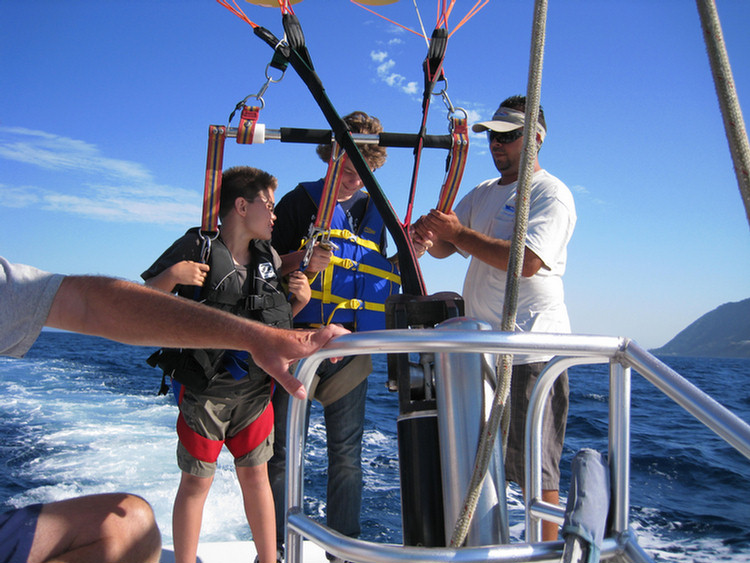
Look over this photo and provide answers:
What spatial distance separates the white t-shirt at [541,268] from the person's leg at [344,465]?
0.61 meters

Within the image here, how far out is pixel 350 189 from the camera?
2.20 metres

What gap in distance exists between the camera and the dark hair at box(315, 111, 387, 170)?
2131mm

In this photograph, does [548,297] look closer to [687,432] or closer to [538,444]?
[538,444]

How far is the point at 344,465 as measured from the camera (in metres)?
2.03

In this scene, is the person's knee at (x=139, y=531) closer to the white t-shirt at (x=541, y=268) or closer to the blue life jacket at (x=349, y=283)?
the blue life jacket at (x=349, y=283)

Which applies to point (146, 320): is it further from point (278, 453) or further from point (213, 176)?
point (278, 453)

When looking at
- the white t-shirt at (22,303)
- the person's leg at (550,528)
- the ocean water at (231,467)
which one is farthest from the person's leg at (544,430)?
the ocean water at (231,467)

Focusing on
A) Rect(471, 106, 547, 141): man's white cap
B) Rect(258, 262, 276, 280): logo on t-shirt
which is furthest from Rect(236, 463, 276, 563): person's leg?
Rect(471, 106, 547, 141): man's white cap

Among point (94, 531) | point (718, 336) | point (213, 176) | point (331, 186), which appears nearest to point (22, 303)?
point (94, 531)

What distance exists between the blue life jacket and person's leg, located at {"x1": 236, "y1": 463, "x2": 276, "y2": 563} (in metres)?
0.61

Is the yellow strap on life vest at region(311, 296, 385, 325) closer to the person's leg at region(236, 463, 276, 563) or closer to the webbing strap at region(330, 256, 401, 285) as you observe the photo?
the webbing strap at region(330, 256, 401, 285)

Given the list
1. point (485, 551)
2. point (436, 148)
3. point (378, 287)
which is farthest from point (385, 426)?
point (485, 551)

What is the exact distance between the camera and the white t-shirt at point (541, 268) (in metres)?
1.99

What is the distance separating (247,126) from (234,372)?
82cm
